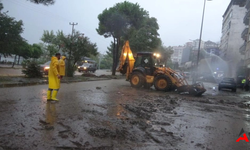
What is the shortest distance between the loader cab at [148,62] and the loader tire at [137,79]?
46 centimetres

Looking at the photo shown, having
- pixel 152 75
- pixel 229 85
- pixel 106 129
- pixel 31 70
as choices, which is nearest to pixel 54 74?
pixel 106 129

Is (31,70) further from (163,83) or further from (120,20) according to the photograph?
(120,20)

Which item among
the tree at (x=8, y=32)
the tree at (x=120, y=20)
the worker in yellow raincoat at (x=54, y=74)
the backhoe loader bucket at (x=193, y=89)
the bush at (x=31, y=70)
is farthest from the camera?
the tree at (x=120, y=20)

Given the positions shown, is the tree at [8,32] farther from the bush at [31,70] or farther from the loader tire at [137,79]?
the loader tire at [137,79]

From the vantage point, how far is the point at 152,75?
14.6 metres

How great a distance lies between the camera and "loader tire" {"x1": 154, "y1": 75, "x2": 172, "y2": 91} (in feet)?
43.8

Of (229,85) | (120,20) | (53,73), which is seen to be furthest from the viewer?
(120,20)

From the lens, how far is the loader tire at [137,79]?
14602 mm

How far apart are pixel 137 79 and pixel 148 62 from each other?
4.58 feet

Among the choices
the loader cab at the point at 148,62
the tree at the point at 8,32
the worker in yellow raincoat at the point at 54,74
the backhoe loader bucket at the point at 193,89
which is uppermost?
the tree at the point at 8,32

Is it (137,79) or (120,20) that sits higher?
(120,20)

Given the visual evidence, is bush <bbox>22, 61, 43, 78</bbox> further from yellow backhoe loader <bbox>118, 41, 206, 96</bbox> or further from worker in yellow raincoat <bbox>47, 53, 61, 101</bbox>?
worker in yellow raincoat <bbox>47, 53, 61, 101</bbox>

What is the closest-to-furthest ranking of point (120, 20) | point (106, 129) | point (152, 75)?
point (106, 129), point (152, 75), point (120, 20)

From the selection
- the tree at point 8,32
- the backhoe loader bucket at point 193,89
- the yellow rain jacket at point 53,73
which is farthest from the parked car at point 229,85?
the tree at point 8,32
